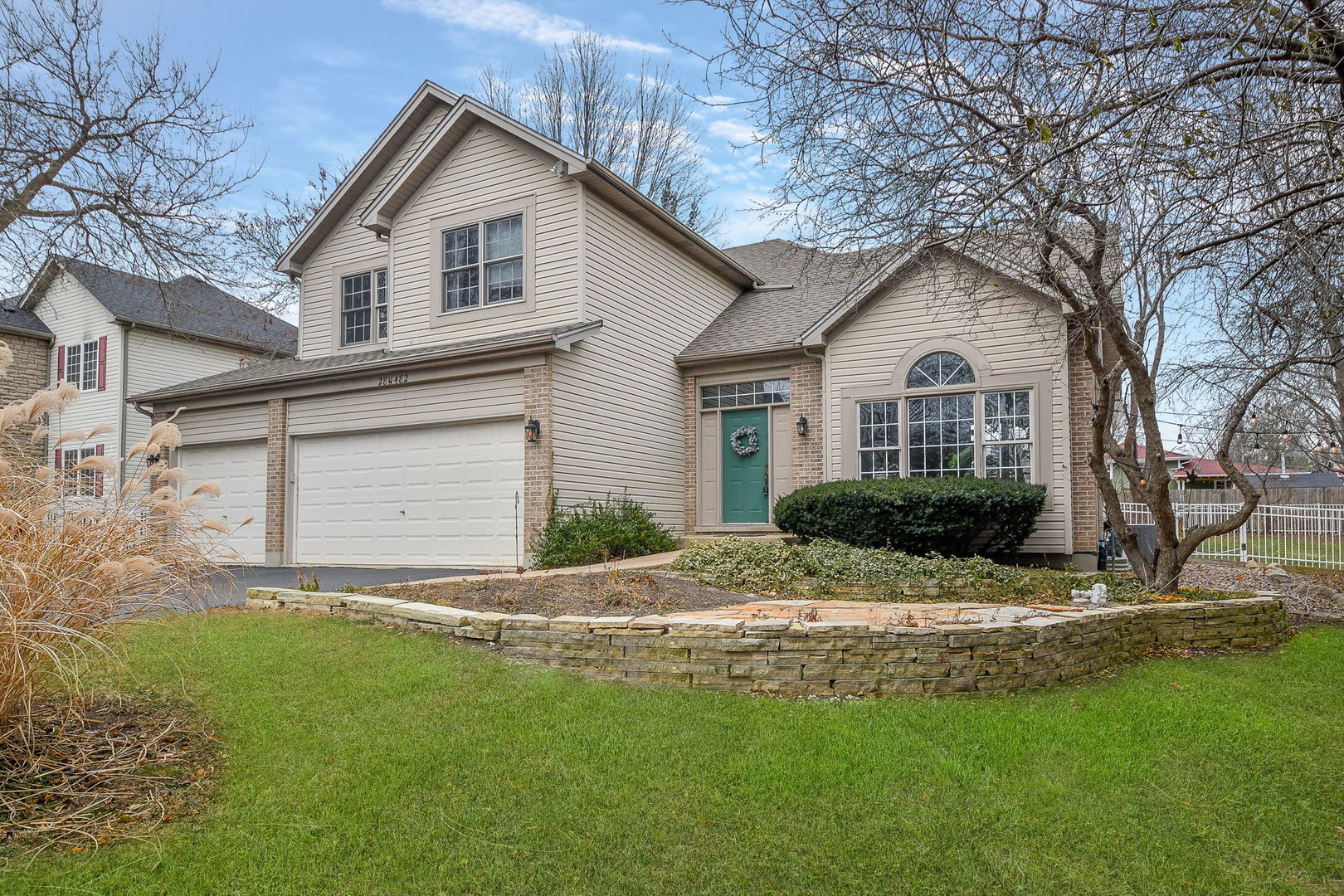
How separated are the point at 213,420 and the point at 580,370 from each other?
7.20 meters

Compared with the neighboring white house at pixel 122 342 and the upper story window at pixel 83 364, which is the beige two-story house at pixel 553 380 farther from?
the upper story window at pixel 83 364

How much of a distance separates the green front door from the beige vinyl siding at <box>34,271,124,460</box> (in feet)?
45.3

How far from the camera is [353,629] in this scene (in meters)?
6.68

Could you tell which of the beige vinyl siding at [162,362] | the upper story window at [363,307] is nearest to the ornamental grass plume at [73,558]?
the upper story window at [363,307]

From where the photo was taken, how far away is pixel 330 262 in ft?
47.6

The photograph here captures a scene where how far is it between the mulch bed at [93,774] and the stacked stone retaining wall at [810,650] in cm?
229

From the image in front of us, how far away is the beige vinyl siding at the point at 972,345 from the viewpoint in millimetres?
10742

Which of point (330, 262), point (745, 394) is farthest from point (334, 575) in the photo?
point (745, 394)

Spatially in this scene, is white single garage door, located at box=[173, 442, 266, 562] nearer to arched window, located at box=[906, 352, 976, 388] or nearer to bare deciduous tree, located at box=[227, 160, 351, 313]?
bare deciduous tree, located at box=[227, 160, 351, 313]

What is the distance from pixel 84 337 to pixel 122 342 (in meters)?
1.71

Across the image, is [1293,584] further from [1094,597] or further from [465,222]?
[465,222]

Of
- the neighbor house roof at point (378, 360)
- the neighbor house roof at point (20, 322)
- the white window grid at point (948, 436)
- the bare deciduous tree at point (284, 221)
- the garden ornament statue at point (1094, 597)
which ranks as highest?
the bare deciduous tree at point (284, 221)

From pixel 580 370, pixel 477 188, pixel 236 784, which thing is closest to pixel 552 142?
pixel 477 188

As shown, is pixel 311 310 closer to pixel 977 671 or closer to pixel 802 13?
pixel 802 13
